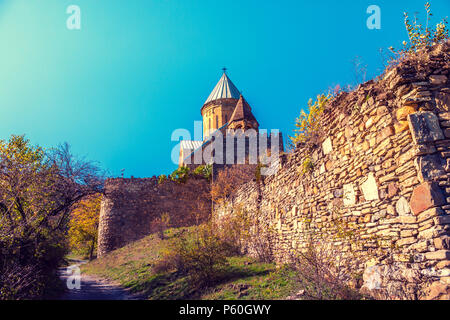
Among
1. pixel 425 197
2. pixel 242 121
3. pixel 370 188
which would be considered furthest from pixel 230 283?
pixel 242 121

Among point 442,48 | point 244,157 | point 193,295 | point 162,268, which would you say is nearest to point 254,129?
point 244,157

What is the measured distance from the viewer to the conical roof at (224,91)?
1259 inches

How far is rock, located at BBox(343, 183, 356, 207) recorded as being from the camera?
423cm

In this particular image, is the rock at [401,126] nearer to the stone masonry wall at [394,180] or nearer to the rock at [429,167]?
the stone masonry wall at [394,180]

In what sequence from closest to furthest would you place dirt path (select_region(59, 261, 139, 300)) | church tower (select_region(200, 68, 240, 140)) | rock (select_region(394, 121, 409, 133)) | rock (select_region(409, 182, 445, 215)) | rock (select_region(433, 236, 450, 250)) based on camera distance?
rock (select_region(433, 236, 450, 250)) < rock (select_region(409, 182, 445, 215)) < rock (select_region(394, 121, 409, 133)) < dirt path (select_region(59, 261, 139, 300)) < church tower (select_region(200, 68, 240, 140))

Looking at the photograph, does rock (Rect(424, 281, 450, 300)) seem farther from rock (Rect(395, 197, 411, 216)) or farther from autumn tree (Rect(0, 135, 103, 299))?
autumn tree (Rect(0, 135, 103, 299))

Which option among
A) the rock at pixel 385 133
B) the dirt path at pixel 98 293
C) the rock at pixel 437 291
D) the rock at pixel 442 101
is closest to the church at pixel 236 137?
the dirt path at pixel 98 293

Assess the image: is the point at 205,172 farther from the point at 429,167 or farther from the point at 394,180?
the point at 429,167

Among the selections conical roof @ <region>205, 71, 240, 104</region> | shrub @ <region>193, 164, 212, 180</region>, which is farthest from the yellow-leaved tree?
conical roof @ <region>205, 71, 240, 104</region>

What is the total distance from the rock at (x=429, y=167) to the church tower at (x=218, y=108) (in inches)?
1070

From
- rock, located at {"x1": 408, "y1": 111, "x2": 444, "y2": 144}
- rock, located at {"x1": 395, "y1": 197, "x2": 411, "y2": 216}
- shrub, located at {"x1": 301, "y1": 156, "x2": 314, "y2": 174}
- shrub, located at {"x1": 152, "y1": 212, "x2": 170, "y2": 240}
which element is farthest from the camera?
shrub, located at {"x1": 152, "y1": 212, "x2": 170, "y2": 240}

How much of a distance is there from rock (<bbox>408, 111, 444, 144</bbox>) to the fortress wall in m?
15.8

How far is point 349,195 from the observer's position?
4.33 m

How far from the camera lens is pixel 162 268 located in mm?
8336
